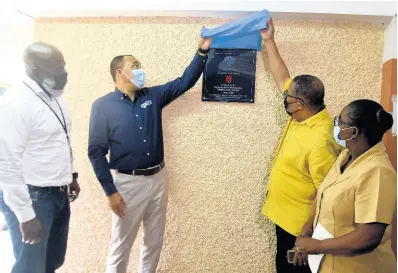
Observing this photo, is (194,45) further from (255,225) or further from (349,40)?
(255,225)

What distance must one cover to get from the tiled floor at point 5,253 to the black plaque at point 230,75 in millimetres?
1132

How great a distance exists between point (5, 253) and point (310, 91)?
150 centimetres

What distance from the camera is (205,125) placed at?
1792 millimetres

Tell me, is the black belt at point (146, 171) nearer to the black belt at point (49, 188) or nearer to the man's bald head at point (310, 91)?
the black belt at point (49, 188)

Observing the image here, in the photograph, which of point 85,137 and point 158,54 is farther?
point 158,54

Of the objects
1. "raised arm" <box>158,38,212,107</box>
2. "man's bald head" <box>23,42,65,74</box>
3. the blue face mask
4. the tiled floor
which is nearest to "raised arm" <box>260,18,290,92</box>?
"raised arm" <box>158,38,212,107</box>

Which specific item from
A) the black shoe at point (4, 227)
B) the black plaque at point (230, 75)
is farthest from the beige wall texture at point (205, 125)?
the black shoe at point (4, 227)

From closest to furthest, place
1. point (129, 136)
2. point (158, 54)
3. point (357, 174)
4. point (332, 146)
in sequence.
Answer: point (357, 174) < point (332, 146) < point (129, 136) < point (158, 54)

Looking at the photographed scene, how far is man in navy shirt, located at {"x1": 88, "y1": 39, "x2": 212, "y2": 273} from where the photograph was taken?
162 cm

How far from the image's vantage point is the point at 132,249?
6.02 ft

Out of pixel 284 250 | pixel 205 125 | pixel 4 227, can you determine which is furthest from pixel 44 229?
pixel 284 250

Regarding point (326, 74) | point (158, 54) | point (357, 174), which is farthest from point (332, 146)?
point (158, 54)

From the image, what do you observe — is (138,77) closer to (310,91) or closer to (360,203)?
(310,91)

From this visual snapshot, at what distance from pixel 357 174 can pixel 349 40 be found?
34.2 inches
